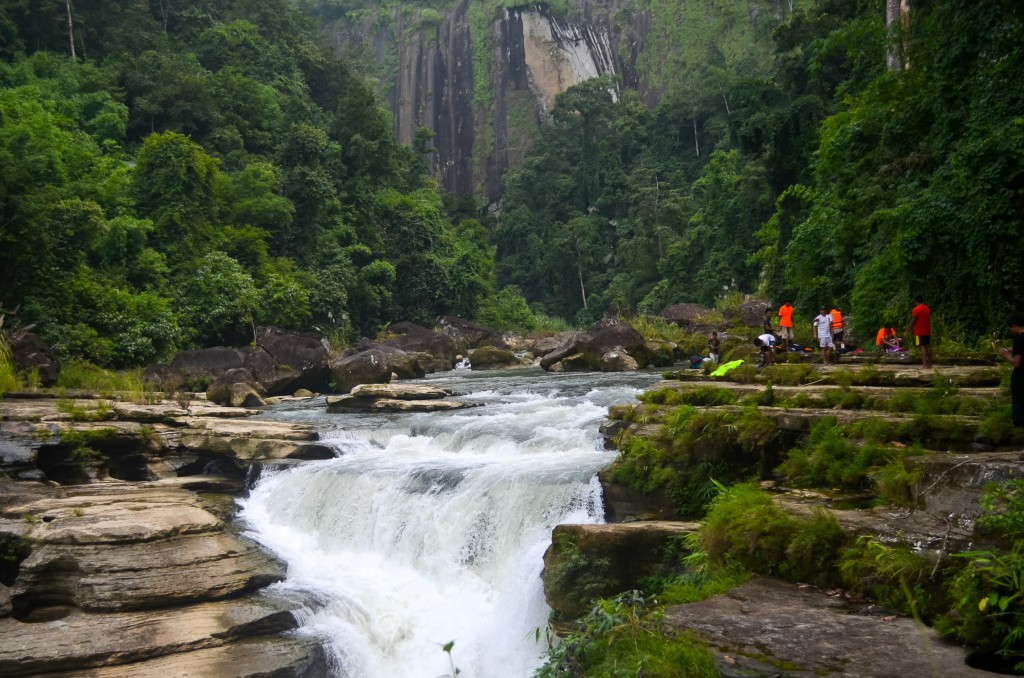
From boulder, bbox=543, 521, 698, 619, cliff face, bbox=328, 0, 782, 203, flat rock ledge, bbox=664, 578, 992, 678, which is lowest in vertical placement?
boulder, bbox=543, 521, 698, 619

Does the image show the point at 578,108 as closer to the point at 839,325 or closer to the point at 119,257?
the point at 119,257

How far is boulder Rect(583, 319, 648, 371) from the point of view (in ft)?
91.8

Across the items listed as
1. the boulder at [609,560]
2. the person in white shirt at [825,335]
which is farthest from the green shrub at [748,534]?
the person in white shirt at [825,335]

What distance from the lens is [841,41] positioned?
1869 centimetres

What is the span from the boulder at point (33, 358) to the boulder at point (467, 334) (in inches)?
811

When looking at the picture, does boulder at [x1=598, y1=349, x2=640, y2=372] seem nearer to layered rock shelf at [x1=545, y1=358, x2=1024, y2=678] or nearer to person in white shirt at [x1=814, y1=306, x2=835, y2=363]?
person in white shirt at [x1=814, y1=306, x2=835, y2=363]

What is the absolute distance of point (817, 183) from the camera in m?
22.2

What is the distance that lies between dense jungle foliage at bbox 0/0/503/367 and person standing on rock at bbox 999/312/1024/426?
21922 millimetres

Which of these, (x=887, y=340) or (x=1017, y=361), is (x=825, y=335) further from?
(x=1017, y=361)

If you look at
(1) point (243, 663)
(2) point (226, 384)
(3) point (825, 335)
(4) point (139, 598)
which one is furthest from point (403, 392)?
(1) point (243, 663)

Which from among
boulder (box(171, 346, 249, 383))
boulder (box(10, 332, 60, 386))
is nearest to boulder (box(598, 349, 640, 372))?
boulder (box(171, 346, 249, 383))

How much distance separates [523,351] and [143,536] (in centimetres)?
2842

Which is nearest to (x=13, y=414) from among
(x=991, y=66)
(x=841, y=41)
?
(x=991, y=66)

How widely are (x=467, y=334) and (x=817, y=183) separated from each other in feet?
69.4
